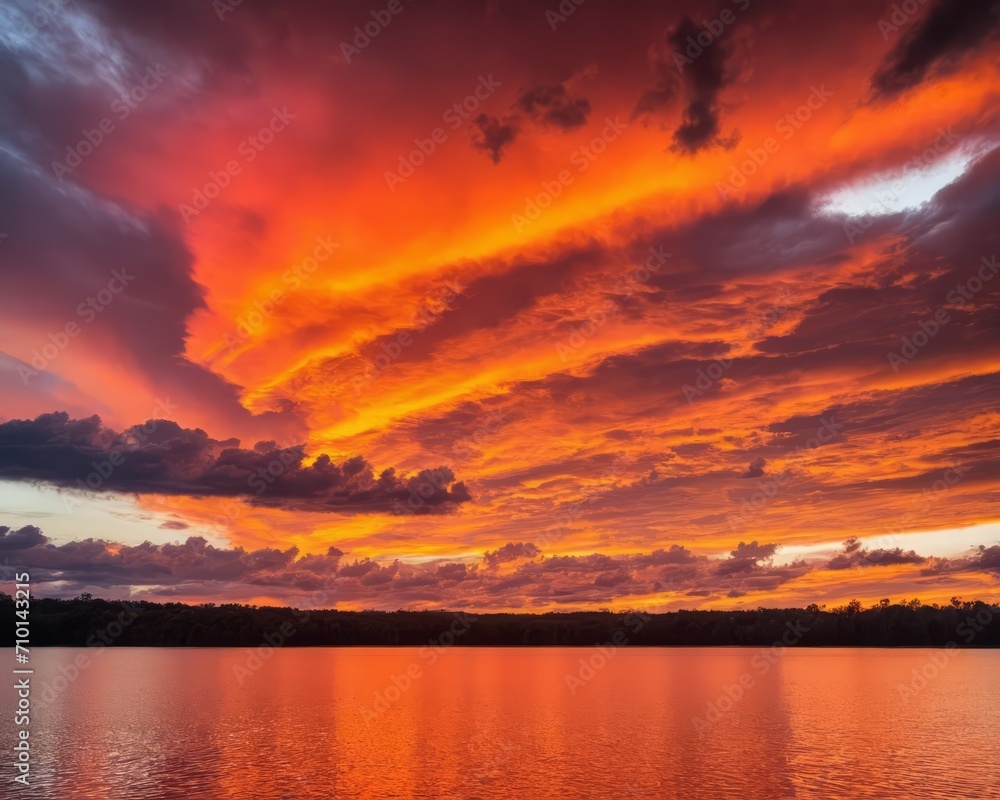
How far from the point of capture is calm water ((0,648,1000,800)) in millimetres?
49125

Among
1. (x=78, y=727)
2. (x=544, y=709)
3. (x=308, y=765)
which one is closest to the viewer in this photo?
(x=308, y=765)

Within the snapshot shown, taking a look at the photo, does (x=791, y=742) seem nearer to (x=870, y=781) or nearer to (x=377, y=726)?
(x=870, y=781)

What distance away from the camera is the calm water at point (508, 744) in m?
49.1

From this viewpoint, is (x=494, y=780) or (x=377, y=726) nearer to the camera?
(x=494, y=780)

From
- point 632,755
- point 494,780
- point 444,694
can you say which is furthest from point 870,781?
point 444,694

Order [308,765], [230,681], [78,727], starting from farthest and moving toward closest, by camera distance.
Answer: [230,681], [78,727], [308,765]

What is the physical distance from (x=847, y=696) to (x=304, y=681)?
9874 centimetres

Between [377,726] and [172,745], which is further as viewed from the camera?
[377,726]

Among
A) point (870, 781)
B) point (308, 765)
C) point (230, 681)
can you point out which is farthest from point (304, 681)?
point (870, 781)

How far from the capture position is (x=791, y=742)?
68.0 m

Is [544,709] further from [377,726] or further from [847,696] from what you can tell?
[847,696]

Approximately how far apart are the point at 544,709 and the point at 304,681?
73.2m

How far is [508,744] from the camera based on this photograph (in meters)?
66.9

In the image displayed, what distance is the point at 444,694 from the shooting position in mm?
121812
